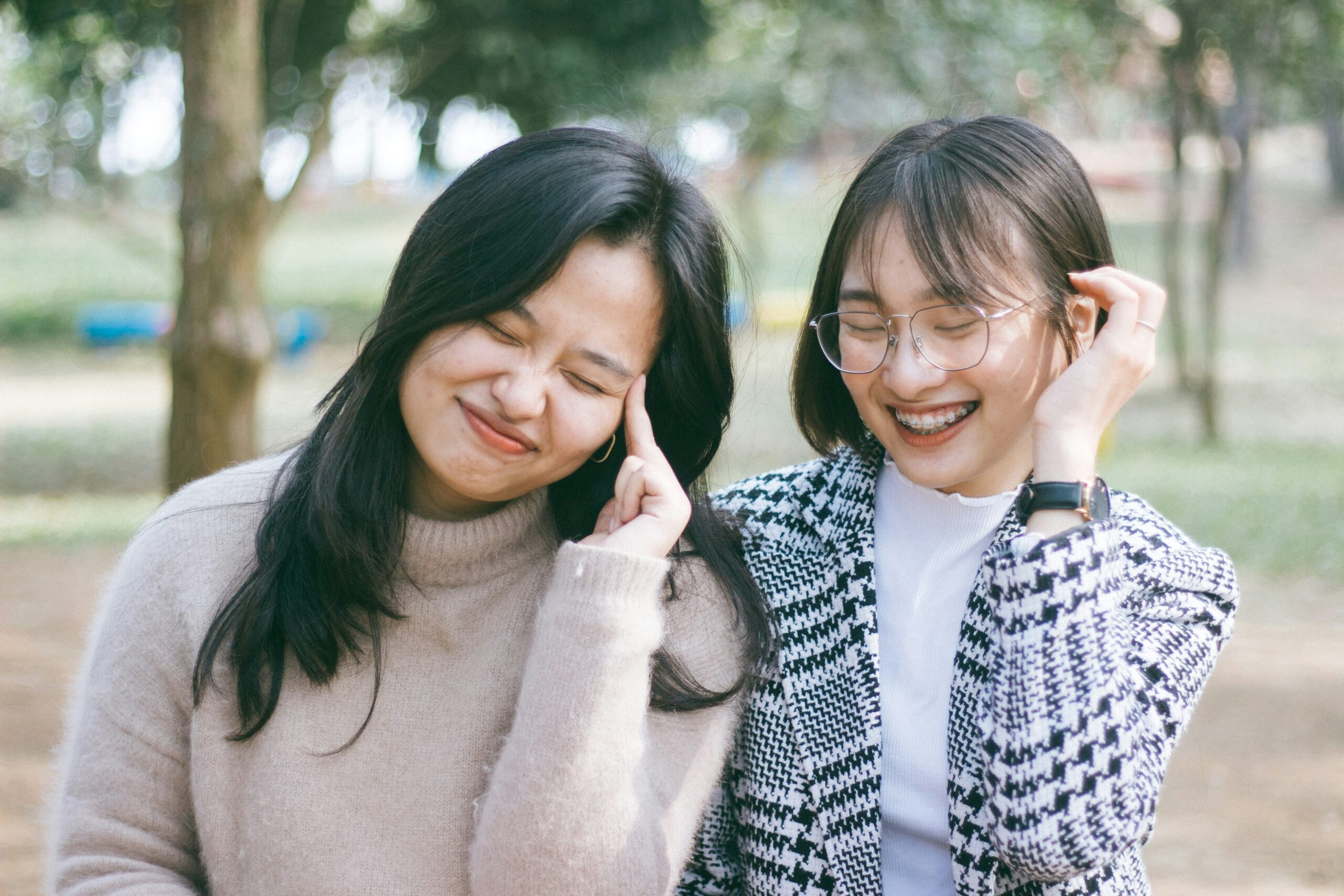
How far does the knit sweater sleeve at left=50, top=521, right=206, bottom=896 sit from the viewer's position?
1.94 metres

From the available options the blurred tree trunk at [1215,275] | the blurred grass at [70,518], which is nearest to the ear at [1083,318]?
the blurred grass at [70,518]

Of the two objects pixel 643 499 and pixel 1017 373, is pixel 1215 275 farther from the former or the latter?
pixel 643 499

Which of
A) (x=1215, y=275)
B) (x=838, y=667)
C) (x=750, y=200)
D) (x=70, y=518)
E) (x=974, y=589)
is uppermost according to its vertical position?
(x=750, y=200)

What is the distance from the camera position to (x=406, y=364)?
2.06 m

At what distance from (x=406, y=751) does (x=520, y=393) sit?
1.99ft

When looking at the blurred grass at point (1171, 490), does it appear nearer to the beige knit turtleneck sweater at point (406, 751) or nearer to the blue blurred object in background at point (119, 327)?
the beige knit turtleneck sweater at point (406, 751)

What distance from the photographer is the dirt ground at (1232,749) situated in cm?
418

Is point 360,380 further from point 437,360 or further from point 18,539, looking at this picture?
point 18,539

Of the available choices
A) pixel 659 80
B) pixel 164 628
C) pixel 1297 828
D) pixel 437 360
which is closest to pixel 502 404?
pixel 437 360

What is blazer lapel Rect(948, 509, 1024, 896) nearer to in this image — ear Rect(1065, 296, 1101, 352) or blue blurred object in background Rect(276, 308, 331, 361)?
ear Rect(1065, 296, 1101, 352)

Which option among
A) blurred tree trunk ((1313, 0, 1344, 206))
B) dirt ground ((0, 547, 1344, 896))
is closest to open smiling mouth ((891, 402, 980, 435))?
dirt ground ((0, 547, 1344, 896))

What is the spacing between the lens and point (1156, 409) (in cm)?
1628

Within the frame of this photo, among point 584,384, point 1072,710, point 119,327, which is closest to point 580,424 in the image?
point 584,384

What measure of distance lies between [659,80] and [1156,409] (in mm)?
8355
